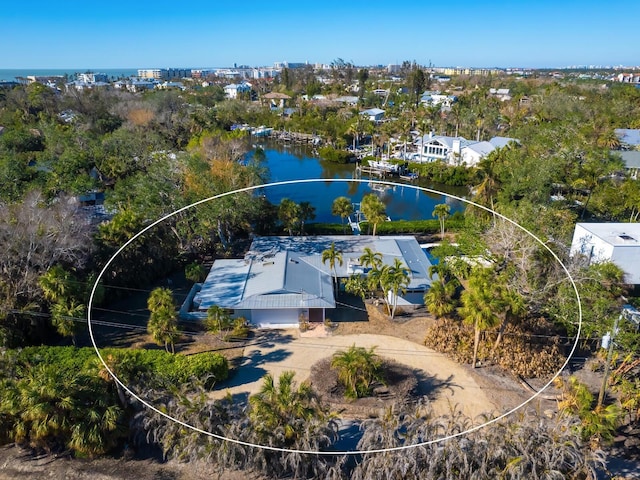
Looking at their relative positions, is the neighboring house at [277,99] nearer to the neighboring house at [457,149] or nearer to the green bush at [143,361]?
the neighboring house at [457,149]

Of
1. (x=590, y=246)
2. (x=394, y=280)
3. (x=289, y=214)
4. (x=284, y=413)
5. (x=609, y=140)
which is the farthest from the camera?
(x=609, y=140)

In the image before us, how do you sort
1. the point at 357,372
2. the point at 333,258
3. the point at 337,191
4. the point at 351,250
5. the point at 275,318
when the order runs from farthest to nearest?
the point at 337,191
the point at 351,250
the point at 333,258
the point at 275,318
the point at 357,372

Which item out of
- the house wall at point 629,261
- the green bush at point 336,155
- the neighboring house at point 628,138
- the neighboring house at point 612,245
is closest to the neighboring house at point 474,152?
the neighboring house at point 628,138

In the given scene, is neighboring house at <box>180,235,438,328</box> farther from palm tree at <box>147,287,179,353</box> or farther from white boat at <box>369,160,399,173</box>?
white boat at <box>369,160,399,173</box>

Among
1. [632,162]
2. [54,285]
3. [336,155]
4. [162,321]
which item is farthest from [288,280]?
[336,155]

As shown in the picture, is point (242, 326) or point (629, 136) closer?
point (242, 326)

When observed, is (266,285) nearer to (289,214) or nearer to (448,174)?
(289,214)
